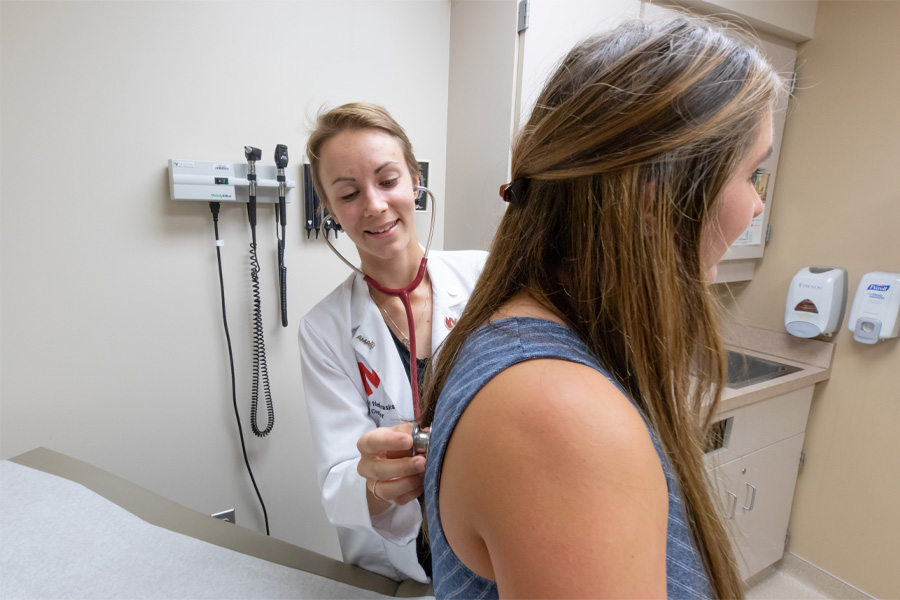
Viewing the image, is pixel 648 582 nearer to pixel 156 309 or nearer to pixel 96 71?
pixel 156 309

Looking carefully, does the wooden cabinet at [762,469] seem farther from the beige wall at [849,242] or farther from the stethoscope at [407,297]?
the stethoscope at [407,297]

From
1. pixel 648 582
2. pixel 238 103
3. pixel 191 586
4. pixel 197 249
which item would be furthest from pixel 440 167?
pixel 648 582

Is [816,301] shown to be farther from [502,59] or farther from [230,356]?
[230,356]

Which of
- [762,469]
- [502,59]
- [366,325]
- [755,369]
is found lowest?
[762,469]

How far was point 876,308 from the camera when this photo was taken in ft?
5.28

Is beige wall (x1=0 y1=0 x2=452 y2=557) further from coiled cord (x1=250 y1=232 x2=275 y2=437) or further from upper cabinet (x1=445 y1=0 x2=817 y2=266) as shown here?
upper cabinet (x1=445 y1=0 x2=817 y2=266)

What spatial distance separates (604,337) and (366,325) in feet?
2.27

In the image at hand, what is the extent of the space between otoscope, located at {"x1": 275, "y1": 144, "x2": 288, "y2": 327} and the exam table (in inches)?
25.7

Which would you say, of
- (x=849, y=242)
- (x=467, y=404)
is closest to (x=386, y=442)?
(x=467, y=404)

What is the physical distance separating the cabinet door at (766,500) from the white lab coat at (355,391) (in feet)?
4.42

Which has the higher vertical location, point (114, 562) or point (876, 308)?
point (876, 308)

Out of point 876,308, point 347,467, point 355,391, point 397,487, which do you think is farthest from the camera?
point 876,308

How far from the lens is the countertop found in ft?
5.02

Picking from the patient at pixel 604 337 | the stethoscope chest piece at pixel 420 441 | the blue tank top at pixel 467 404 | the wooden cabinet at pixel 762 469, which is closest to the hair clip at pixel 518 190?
the patient at pixel 604 337
